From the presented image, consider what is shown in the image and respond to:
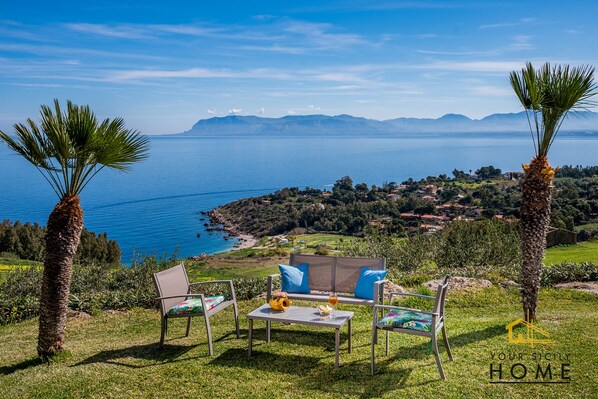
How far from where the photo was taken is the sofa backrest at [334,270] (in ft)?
23.6

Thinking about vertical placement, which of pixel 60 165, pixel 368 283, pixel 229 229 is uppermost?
pixel 60 165

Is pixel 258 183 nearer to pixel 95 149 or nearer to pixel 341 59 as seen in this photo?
pixel 341 59

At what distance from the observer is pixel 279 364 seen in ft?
18.2

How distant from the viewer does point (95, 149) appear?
571 cm

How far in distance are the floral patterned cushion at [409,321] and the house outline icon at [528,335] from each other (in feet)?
→ 5.30

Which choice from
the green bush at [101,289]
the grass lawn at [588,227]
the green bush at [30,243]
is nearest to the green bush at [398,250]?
the green bush at [101,289]

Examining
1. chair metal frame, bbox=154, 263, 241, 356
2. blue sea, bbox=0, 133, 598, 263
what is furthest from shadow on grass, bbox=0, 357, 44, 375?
blue sea, bbox=0, 133, 598, 263

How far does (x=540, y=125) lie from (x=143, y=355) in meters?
6.33

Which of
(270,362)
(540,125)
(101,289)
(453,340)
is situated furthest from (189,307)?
(540,125)

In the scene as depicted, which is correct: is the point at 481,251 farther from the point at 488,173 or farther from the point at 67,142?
the point at 488,173

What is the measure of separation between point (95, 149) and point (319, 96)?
410ft

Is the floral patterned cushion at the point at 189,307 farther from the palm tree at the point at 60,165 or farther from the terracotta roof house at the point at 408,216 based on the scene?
the terracotta roof house at the point at 408,216

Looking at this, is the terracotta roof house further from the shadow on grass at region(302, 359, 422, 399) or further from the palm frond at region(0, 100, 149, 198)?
the palm frond at region(0, 100, 149, 198)

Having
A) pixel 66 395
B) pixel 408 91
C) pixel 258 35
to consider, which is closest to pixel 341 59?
pixel 408 91
